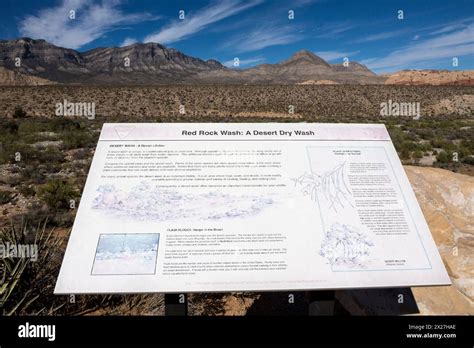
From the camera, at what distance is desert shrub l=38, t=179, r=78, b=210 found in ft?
27.8

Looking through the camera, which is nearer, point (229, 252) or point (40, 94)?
point (229, 252)

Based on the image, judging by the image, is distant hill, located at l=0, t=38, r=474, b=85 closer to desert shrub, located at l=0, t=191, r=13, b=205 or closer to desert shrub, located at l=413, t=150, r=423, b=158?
desert shrub, located at l=0, t=191, r=13, b=205

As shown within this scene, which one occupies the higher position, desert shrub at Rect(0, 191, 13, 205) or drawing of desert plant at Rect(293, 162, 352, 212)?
drawing of desert plant at Rect(293, 162, 352, 212)

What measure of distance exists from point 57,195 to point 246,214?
7.06 m

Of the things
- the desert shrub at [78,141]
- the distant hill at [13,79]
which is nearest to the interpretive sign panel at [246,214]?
the desert shrub at [78,141]

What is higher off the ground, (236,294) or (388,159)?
(388,159)

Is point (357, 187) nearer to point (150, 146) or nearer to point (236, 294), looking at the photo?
point (150, 146)

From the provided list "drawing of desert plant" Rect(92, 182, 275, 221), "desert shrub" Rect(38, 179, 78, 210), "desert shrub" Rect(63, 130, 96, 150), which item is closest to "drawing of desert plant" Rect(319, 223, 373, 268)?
"drawing of desert plant" Rect(92, 182, 275, 221)

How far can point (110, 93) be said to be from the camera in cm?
4572

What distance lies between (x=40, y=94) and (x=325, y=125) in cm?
4660

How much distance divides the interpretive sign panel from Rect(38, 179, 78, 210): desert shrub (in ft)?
19.1

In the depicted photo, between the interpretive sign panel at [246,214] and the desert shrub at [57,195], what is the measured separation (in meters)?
5.83

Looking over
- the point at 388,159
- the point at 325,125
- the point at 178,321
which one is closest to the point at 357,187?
the point at 388,159

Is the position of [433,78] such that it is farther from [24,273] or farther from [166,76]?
[166,76]
